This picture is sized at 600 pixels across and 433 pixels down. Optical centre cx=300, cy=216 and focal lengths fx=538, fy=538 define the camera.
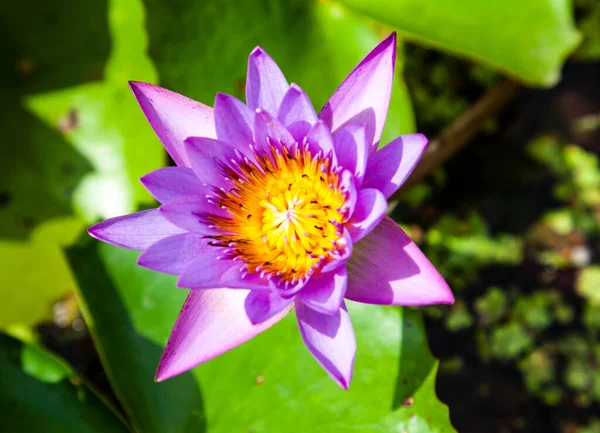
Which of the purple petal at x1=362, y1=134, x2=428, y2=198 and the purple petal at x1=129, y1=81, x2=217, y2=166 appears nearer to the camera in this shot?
the purple petal at x1=362, y1=134, x2=428, y2=198

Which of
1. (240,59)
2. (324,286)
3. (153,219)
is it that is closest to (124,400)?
(153,219)

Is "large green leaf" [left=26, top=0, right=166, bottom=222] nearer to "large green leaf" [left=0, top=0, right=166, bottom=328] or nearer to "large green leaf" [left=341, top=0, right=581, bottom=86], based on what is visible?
"large green leaf" [left=0, top=0, right=166, bottom=328]

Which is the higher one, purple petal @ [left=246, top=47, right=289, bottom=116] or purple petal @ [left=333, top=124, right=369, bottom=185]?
purple petal @ [left=246, top=47, right=289, bottom=116]

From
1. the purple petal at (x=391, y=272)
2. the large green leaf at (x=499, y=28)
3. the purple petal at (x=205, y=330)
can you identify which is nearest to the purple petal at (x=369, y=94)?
the purple petal at (x=391, y=272)

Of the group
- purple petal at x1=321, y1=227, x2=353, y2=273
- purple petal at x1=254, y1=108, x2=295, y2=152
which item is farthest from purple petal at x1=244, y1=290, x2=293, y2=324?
purple petal at x1=254, y1=108, x2=295, y2=152

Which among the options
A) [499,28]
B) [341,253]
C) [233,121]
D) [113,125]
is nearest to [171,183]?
[233,121]

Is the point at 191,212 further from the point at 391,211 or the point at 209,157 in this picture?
the point at 391,211

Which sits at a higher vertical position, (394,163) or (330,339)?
(394,163)
